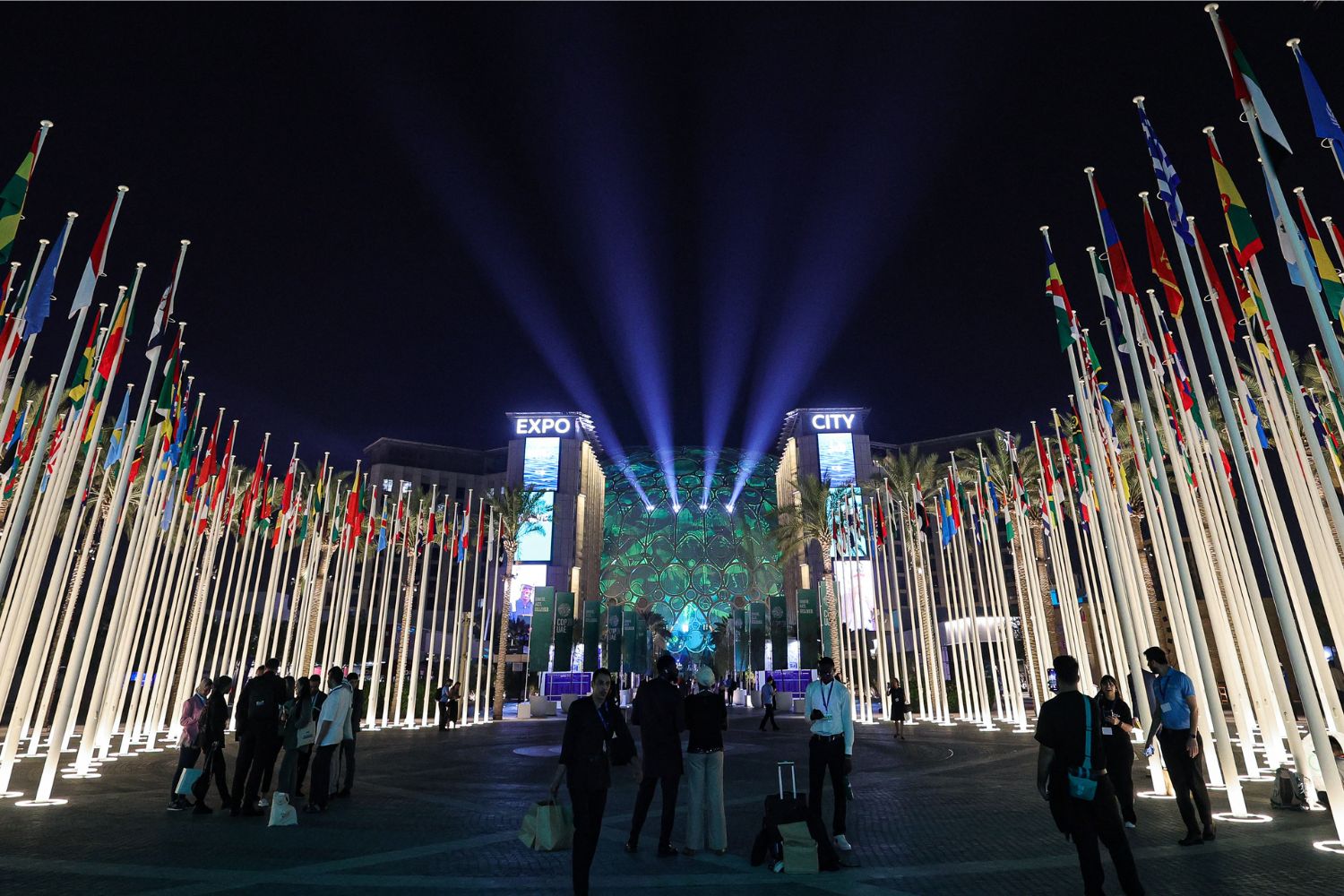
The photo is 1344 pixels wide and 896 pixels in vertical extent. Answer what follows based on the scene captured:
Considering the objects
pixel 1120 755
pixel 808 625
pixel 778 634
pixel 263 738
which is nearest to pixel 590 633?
pixel 778 634

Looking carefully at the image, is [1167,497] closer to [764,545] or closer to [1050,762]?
[1050,762]

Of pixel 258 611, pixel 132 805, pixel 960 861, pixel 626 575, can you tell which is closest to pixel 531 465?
pixel 626 575

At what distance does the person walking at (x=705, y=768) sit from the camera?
26.1 feet

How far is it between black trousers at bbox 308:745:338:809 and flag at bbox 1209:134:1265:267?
13.7 metres

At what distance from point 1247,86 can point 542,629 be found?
35.5 m

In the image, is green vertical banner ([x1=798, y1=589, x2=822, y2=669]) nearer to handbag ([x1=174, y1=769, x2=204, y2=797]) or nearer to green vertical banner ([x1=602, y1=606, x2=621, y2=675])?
green vertical banner ([x1=602, y1=606, x2=621, y2=675])

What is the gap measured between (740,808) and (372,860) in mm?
5213

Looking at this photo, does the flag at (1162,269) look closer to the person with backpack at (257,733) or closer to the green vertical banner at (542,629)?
the person with backpack at (257,733)

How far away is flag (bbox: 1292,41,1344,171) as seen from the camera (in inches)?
343

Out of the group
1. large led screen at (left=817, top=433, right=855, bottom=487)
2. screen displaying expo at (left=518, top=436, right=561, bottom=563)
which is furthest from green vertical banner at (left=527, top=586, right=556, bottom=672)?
large led screen at (left=817, top=433, right=855, bottom=487)

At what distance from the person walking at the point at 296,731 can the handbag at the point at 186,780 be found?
3.95 feet

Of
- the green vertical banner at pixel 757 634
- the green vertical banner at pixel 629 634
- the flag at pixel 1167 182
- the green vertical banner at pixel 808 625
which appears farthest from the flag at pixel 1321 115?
the green vertical banner at pixel 757 634

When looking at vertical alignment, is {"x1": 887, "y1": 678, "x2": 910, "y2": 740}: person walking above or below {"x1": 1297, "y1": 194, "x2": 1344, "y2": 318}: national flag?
below

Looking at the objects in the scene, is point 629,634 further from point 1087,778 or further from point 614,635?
point 1087,778
